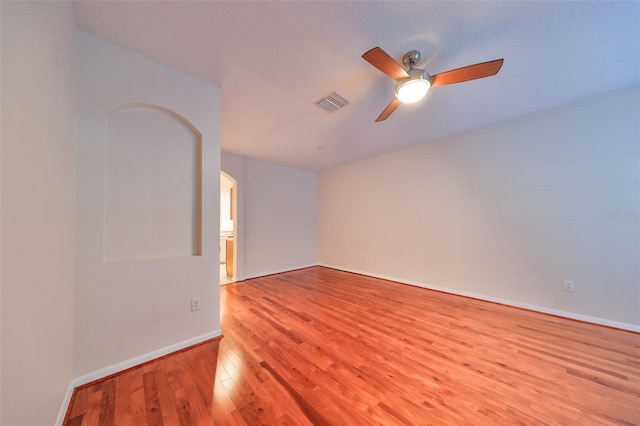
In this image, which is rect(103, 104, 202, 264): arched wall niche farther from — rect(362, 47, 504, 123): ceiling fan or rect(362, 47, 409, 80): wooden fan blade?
rect(362, 47, 504, 123): ceiling fan

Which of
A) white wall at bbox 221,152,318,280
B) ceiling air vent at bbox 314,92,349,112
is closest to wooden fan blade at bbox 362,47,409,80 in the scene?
ceiling air vent at bbox 314,92,349,112

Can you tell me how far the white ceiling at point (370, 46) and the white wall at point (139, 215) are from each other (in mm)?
238

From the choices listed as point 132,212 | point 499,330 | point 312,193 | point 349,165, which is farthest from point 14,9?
point 312,193

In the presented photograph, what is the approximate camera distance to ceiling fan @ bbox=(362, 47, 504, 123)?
1.62 metres

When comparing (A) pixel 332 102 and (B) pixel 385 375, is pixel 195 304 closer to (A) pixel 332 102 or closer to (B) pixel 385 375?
(B) pixel 385 375

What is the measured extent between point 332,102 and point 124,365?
317cm

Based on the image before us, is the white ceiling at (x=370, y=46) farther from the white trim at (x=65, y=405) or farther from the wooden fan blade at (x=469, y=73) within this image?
→ the white trim at (x=65, y=405)

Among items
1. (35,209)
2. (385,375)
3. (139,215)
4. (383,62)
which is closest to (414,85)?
(383,62)

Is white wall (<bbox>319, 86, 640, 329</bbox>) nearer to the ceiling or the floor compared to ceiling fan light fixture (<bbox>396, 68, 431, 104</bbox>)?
nearer to the floor

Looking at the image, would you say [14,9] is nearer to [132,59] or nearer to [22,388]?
[132,59]

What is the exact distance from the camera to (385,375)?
1.67 m

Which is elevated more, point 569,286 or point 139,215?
point 139,215

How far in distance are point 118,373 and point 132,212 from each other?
1.28 metres

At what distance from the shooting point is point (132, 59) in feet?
5.97
